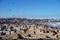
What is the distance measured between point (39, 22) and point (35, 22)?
69 cm

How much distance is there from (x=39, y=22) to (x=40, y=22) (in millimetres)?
802

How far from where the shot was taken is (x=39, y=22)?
22.2 meters

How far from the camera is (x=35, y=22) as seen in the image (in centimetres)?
2178

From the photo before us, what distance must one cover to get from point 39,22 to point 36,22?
1.48 ft

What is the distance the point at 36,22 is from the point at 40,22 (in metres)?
0.82

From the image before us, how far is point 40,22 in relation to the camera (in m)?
21.4
